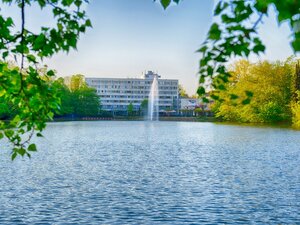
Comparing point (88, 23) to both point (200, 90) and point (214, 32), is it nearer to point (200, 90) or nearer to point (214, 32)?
point (200, 90)

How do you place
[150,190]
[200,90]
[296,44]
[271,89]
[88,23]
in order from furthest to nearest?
1. [271,89]
2. [150,190]
3. [88,23]
4. [200,90]
5. [296,44]

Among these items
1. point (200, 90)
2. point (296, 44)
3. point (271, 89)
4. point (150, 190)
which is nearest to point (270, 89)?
point (271, 89)

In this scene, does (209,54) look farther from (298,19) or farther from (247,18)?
(298,19)

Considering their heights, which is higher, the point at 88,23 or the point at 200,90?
the point at 88,23

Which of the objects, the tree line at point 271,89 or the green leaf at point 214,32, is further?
the tree line at point 271,89

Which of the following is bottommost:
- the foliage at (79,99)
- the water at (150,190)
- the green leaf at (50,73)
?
the water at (150,190)

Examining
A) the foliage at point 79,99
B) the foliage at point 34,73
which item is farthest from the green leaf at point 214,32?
the foliage at point 79,99

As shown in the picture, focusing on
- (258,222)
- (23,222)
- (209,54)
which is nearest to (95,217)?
(23,222)

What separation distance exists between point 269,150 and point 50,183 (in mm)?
19225

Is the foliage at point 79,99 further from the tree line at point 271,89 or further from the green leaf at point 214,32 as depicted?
the green leaf at point 214,32

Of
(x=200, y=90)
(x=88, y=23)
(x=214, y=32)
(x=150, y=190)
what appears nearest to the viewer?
(x=214, y=32)

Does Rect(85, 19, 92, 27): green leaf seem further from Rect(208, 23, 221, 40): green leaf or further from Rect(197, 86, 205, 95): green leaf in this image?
Rect(208, 23, 221, 40): green leaf

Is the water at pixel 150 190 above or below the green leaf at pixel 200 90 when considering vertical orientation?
below

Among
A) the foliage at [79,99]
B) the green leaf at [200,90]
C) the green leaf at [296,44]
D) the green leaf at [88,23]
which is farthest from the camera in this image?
the foliage at [79,99]
